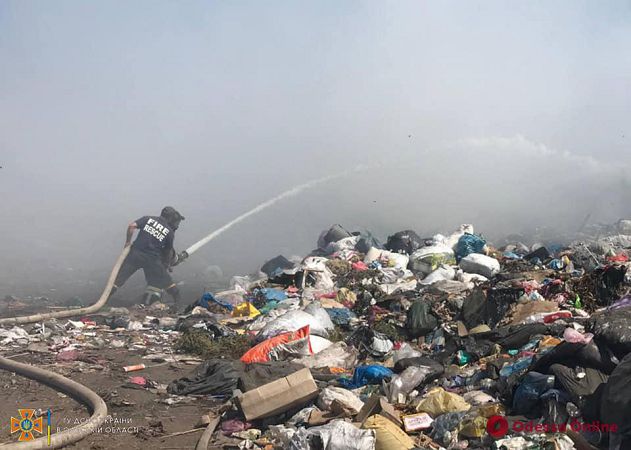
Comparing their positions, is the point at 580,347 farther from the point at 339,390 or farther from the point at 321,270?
the point at 321,270

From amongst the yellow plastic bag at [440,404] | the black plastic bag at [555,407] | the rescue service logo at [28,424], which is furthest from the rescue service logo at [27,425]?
the black plastic bag at [555,407]

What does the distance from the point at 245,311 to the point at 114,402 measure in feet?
11.7

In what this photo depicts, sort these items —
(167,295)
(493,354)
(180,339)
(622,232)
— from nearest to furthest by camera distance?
(493,354) < (180,339) < (167,295) < (622,232)

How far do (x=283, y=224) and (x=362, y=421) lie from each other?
64.8ft

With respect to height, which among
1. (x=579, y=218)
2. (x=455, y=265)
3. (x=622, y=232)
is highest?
(x=455, y=265)

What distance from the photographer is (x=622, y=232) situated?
14266mm

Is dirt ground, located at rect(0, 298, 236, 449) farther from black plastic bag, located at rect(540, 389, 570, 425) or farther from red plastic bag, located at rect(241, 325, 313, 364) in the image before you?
black plastic bag, located at rect(540, 389, 570, 425)

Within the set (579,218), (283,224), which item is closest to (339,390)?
(283,224)

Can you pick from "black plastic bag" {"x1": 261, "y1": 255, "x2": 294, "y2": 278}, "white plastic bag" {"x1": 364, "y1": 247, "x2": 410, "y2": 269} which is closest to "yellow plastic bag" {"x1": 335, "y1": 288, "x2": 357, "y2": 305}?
"white plastic bag" {"x1": 364, "y1": 247, "x2": 410, "y2": 269}

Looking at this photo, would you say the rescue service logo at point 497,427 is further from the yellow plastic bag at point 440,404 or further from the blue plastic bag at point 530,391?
the yellow plastic bag at point 440,404

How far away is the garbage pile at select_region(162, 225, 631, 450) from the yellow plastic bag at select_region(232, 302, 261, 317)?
2cm

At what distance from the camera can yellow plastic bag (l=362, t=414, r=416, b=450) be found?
3.41 meters

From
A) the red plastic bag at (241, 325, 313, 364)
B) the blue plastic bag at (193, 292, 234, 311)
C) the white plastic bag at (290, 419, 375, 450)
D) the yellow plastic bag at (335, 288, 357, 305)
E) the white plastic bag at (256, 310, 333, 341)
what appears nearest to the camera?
the white plastic bag at (290, 419, 375, 450)

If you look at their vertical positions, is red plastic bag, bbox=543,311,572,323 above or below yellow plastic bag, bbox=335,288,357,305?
above
